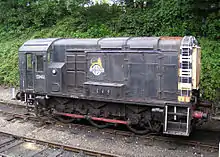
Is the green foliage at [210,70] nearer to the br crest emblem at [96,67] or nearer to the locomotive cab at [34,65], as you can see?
the br crest emblem at [96,67]

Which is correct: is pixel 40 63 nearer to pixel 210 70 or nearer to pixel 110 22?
pixel 210 70

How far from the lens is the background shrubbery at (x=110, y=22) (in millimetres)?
15172

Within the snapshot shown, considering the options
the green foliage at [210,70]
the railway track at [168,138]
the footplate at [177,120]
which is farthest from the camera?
the green foliage at [210,70]

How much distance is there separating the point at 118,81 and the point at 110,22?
9.97 metres

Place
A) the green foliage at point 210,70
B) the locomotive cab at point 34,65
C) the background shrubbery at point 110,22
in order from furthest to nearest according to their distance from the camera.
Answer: the background shrubbery at point 110,22 < the green foliage at point 210,70 < the locomotive cab at point 34,65

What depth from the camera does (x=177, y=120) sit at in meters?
9.41


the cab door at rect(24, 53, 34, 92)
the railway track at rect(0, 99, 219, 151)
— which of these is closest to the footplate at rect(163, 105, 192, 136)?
Result: the railway track at rect(0, 99, 219, 151)

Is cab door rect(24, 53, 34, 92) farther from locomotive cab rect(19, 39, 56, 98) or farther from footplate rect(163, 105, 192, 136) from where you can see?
footplate rect(163, 105, 192, 136)

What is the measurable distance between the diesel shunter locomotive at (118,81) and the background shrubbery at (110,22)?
4370 millimetres

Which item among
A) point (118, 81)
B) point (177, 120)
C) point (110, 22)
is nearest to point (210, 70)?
point (177, 120)

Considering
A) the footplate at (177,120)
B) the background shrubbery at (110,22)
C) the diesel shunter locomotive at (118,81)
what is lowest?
the footplate at (177,120)

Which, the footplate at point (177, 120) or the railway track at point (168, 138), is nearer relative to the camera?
the footplate at point (177, 120)

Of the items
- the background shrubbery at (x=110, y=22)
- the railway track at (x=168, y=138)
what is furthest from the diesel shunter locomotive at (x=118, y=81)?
the background shrubbery at (x=110, y=22)

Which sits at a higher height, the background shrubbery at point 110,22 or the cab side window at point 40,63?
the background shrubbery at point 110,22
